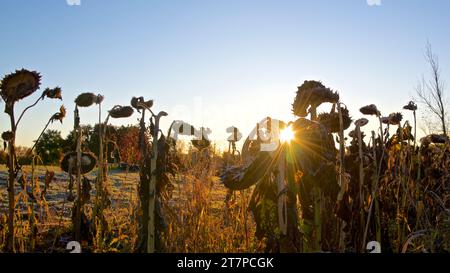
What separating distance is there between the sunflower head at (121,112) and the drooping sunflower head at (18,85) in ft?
1.52

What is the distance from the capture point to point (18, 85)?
255 cm

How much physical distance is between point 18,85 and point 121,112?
1.98ft

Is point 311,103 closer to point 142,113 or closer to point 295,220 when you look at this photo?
point 295,220

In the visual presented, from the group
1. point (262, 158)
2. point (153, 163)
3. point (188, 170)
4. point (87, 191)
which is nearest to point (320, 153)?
point (262, 158)

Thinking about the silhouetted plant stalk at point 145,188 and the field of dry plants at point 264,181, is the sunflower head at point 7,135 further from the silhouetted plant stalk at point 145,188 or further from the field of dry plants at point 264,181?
the silhouetted plant stalk at point 145,188

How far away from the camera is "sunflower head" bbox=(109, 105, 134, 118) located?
8.52 feet

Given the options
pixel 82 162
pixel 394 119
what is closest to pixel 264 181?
pixel 82 162

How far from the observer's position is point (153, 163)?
211cm

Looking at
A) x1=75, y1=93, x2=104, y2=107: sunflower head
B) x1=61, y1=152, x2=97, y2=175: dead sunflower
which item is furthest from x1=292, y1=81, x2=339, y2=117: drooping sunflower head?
x1=75, y1=93, x2=104, y2=107: sunflower head

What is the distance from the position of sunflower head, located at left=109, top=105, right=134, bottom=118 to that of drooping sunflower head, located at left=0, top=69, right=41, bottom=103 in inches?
18.2

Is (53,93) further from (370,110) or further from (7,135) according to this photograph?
(370,110)

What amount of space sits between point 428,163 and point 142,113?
358 cm

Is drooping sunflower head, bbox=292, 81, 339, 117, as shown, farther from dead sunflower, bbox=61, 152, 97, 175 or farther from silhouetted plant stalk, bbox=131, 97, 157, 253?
dead sunflower, bbox=61, 152, 97, 175

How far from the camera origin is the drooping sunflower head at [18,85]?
2.53 meters
